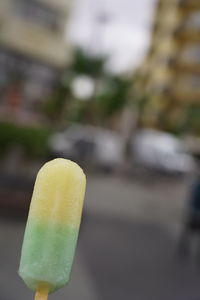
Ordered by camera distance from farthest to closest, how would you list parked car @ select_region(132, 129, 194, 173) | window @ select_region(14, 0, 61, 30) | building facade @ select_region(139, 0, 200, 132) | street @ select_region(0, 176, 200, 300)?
building facade @ select_region(139, 0, 200, 132) → parked car @ select_region(132, 129, 194, 173) → window @ select_region(14, 0, 61, 30) → street @ select_region(0, 176, 200, 300)

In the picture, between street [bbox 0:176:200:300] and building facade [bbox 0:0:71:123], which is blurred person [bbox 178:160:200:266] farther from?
building facade [bbox 0:0:71:123]

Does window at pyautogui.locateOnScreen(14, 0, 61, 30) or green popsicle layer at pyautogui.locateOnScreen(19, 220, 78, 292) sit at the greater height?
green popsicle layer at pyautogui.locateOnScreen(19, 220, 78, 292)

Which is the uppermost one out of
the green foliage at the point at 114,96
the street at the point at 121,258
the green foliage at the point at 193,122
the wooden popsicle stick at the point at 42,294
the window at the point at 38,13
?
the wooden popsicle stick at the point at 42,294

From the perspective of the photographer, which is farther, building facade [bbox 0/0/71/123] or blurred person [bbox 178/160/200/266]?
building facade [bbox 0/0/71/123]

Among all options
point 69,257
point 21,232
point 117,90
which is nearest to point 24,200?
point 21,232

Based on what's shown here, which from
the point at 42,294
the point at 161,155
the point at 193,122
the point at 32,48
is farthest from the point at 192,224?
the point at 193,122

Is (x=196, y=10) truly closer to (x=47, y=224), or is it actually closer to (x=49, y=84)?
(x=49, y=84)

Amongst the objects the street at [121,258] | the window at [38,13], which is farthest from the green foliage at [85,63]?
the street at [121,258]

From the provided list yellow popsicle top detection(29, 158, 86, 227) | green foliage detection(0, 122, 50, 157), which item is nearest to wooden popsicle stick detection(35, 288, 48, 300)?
yellow popsicle top detection(29, 158, 86, 227)

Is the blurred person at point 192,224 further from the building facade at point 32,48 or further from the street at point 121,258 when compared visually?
the building facade at point 32,48
